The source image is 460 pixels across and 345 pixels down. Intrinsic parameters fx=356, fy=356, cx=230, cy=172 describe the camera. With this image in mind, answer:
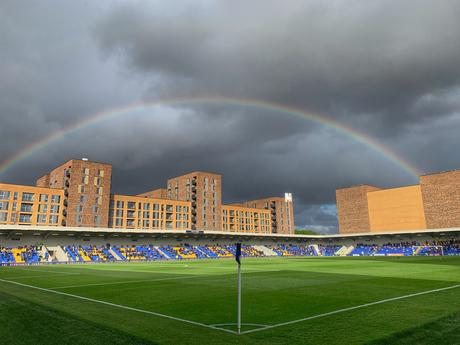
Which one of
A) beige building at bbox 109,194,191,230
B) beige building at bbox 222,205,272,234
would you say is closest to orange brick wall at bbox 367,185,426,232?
beige building at bbox 222,205,272,234

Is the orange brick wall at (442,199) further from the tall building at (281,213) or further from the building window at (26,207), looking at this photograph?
the building window at (26,207)

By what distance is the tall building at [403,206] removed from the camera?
120 meters

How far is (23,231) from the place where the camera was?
75.1 metres

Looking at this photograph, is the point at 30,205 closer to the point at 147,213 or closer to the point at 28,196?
the point at 28,196

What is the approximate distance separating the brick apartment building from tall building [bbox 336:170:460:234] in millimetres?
45895

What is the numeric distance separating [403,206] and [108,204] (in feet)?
344

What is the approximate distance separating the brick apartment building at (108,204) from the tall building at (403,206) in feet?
151

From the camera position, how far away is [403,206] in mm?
132250

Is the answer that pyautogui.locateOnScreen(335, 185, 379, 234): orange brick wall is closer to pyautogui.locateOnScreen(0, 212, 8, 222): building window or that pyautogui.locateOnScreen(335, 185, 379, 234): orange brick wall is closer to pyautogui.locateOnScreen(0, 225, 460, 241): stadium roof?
pyautogui.locateOnScreen(0, 225, 460, 241): stadium roof

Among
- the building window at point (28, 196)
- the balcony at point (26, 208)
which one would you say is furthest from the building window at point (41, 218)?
the building window at point (28, 196)

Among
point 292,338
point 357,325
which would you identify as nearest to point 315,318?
point 357,325

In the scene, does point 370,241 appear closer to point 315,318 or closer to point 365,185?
point 365,185

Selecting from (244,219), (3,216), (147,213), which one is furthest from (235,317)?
(244,219)

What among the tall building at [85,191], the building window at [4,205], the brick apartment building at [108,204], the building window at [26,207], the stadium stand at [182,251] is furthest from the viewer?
the tall building at [85,191]
